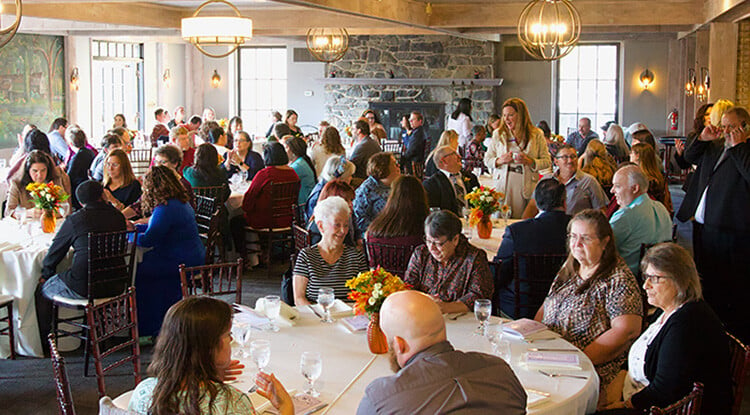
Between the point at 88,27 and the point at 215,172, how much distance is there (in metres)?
7.59

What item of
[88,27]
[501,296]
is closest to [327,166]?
[501,296]

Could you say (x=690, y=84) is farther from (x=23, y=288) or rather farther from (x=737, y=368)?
(x=737, y=368)

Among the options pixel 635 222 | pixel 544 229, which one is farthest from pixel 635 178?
pixel 544 229

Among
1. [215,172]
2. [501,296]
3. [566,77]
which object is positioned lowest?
[501,296]

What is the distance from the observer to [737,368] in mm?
3137

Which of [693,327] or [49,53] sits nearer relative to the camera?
[693,327]

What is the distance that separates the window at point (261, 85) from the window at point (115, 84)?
3155 mm

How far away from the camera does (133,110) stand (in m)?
18.0

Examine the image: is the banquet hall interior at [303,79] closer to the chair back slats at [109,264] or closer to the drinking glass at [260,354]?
the chair back slats at [109,264]

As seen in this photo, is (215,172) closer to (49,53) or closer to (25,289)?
(25,289)

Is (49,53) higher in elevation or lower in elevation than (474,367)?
higher

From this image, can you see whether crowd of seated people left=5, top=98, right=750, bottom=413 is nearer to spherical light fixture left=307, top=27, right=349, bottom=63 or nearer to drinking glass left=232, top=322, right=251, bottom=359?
drinking glass left=232, top=322, right=251, bottom=359

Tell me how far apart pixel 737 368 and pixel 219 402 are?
1.94 m

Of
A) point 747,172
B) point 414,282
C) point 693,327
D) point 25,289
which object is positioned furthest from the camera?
point 747,172
